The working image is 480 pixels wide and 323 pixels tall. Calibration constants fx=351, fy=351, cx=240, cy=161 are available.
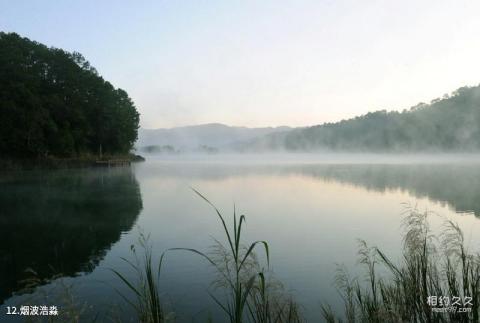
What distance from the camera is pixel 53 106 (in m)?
43.2

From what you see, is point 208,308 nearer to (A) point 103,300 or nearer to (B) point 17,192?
(A) point 103,300

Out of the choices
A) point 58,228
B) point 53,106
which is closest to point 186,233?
point 58,228

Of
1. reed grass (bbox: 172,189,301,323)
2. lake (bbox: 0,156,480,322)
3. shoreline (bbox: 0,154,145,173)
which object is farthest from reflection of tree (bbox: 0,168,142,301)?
shoreline (bbox: 0,154,145,173)

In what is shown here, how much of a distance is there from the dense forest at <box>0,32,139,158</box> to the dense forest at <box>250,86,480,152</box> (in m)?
74.8

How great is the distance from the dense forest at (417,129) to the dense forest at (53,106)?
2945 inches

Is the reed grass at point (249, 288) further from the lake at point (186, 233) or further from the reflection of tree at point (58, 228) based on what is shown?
the reflection of tree at point (58, 228)

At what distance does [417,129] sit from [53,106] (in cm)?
8922

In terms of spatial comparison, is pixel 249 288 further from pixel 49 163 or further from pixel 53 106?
pixel 53 106

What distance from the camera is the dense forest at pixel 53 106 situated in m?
36.2

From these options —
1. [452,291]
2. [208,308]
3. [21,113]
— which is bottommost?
[208,308]

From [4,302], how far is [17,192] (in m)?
17.0

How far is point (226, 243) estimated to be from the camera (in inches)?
400

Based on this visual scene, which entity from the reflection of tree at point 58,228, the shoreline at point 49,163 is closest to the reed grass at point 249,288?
the reflection of tree at point 58,228

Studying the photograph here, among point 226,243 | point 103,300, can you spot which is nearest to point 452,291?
point 103,300
